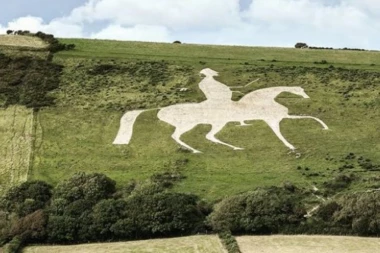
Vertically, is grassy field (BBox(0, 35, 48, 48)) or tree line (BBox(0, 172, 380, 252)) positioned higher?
grassy field (BBox(0, 35, 48, 48))

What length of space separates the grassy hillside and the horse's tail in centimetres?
69

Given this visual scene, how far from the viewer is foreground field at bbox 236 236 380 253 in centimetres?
4034

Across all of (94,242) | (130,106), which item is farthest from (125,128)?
(94,242)

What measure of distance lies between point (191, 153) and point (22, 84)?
28.2 m

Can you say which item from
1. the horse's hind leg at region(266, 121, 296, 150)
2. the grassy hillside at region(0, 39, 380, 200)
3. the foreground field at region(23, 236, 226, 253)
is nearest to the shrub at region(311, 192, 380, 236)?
the grassy hillside at region(0, 39, 380, 200)

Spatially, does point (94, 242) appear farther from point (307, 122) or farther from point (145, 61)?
point (145, 61)

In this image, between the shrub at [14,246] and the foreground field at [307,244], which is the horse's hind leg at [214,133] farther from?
the shrub at [14,246]

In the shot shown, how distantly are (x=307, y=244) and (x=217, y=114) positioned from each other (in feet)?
92.5

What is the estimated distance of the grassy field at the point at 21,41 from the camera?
298 ft

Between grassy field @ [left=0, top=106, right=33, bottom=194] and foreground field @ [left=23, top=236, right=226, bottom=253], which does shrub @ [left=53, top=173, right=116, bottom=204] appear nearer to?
grassy field @ [left=0, top=106, right=33, bottom=194]

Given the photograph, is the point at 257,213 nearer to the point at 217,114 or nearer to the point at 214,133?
the point at 214,133

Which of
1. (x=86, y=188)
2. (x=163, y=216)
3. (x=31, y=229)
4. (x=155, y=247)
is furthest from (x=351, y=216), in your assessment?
(x=31, y=229)

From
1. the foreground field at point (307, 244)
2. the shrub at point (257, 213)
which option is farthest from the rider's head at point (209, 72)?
the foreground field at point (307, 244)

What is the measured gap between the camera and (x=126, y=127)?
217ft
